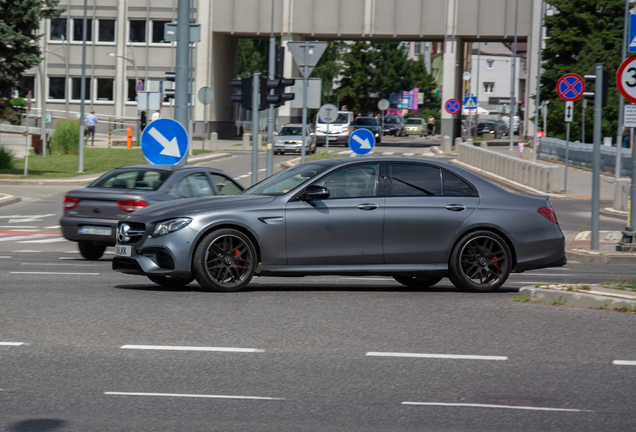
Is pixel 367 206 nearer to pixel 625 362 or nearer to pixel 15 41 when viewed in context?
pixel 625 362

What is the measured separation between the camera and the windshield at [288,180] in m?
10.5

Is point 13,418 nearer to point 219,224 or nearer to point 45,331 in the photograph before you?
point 45,331

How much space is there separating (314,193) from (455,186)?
1.67 meters

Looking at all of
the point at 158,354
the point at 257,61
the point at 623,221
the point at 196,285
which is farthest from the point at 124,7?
the point at 158,354

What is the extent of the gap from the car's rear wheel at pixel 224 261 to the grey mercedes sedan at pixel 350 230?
0.03ft

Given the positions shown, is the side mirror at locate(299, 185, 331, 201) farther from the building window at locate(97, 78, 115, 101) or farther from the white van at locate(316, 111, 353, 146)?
the building window at locate(97, 78, 115, 101)

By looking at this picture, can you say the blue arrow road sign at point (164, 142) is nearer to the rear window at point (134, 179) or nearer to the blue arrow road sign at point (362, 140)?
the rear window at point (134, 179)

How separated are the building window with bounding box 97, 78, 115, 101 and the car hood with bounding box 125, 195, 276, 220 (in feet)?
193

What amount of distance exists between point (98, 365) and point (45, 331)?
1436mm

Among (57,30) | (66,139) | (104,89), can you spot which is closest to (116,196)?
(66,139)

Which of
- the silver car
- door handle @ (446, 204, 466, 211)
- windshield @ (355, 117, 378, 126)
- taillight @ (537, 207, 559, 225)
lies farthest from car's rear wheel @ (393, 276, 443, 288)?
windshield @ (355, 117, 378, 126)

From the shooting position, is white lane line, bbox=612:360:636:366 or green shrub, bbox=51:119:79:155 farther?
green shrub, bbox=51:119:79:155

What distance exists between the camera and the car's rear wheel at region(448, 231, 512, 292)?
10562 mm

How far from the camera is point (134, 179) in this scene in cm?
1477
